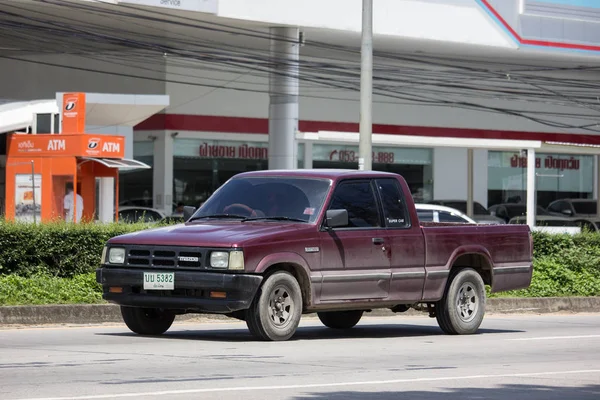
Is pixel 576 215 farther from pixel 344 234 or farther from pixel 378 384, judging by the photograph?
pixel 378 384

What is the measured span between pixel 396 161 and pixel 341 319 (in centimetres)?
3806

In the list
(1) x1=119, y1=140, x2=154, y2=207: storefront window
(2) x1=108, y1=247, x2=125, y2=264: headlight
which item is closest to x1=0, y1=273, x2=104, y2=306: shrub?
(2) x1=108, y1=247, x2=125, y2=264: headlight

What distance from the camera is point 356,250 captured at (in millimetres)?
13586

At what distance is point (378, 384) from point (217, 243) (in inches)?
133

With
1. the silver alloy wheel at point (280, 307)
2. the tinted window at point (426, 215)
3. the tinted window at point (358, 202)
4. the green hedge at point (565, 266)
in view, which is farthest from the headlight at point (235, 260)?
the tinted window at point (426, 215)

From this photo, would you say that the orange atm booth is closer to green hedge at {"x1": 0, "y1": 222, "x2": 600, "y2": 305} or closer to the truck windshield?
green hedge at {"x1": 0, "y1": 222, "x2": 600, "y2": 305}

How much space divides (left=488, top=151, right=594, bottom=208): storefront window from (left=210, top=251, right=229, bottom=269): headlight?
4357 cm

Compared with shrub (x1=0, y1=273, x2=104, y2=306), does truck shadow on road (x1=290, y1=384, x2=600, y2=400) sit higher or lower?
lower

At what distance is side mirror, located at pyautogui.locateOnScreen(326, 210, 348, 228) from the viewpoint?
13234mm

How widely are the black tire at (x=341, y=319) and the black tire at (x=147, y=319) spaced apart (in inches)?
96.5

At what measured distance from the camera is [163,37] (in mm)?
43406

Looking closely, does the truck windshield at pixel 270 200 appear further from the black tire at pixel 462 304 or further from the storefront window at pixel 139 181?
the storefront window at pixel 139 181

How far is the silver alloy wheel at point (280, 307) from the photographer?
12.7 meters

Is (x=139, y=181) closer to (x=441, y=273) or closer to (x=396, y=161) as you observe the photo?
(x=396, y=161)
